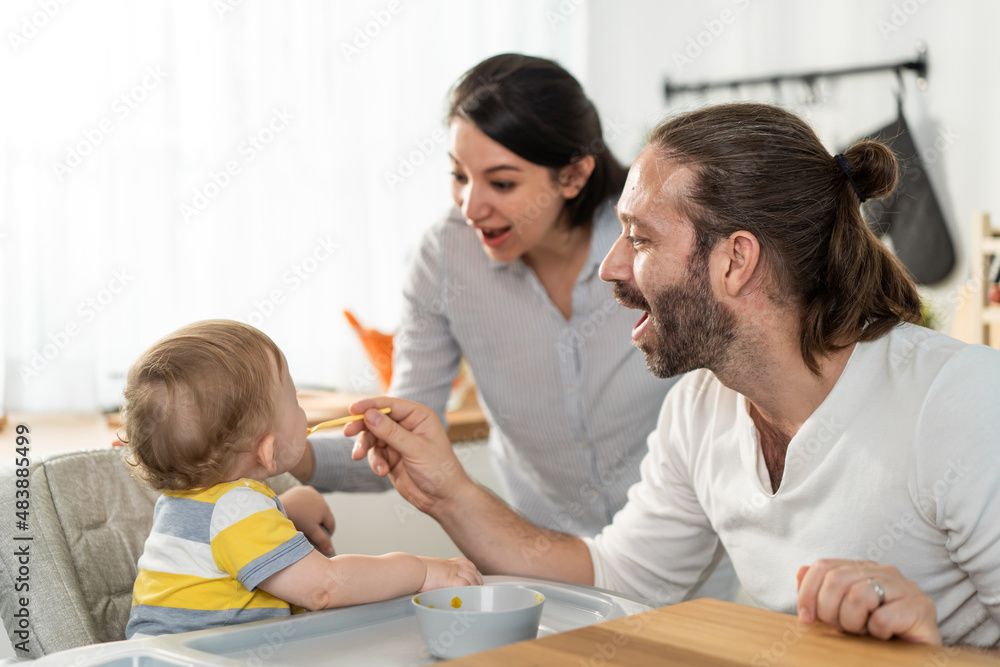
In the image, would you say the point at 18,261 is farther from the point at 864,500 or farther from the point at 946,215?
the point at 946,215

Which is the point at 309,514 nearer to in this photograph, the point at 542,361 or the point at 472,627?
the point at 472,627

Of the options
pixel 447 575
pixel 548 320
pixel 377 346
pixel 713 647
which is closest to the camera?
pixel 713 647

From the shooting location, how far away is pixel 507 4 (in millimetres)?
3014

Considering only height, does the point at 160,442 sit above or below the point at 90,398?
above

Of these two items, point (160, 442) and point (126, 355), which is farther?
point (126, 355)

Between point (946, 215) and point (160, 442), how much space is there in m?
2.31

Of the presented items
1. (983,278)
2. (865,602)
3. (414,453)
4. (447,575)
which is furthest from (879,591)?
(983,278)

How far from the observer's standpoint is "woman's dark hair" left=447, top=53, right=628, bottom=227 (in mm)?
1490

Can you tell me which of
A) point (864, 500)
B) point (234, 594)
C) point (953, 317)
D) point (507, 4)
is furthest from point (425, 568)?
point (507, 4)

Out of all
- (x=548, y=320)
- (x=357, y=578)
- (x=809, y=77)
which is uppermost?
(x=809, y=77)

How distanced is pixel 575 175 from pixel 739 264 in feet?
1.79

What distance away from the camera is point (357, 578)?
0.95 meters

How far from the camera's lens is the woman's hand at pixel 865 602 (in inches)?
30.3

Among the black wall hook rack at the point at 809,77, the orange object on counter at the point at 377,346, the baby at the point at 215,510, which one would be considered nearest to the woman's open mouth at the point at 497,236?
the baby at the point at 215,510
